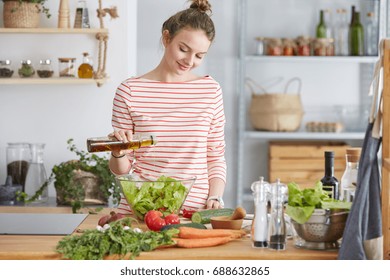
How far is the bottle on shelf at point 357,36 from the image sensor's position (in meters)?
5.54

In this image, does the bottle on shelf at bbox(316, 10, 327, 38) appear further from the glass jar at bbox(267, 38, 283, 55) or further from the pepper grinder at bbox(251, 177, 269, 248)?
the pepper grinder at bbox(251, 177, 269, 248)

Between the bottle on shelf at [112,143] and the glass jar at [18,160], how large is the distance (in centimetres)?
209

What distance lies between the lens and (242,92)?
18.1ft

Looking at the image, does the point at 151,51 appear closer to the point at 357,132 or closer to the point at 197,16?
the point at 357,132

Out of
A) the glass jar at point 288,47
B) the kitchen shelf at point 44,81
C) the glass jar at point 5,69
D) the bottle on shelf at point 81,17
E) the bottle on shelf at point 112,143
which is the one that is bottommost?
the bottle on shelf at point 112,143

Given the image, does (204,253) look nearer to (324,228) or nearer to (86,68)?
(324,228)

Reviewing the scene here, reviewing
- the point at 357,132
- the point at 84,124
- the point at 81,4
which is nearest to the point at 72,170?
the point at 84,124

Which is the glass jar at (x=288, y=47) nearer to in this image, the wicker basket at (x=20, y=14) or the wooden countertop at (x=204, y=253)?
→ the wicker basket at (x=20, y=14)

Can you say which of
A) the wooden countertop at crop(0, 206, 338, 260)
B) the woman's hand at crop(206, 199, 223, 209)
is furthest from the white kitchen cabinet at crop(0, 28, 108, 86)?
the wooden countertop at crop(0, 206, 338, 260)

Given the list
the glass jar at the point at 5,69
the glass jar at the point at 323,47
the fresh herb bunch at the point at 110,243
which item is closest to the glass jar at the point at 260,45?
the glass jar at the point at 323,47

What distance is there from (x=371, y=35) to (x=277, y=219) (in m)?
3.57

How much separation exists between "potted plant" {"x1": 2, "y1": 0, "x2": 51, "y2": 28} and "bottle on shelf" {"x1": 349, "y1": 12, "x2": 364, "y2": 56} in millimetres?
2151

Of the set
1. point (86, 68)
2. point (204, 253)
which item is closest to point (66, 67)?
point (86, 68)
